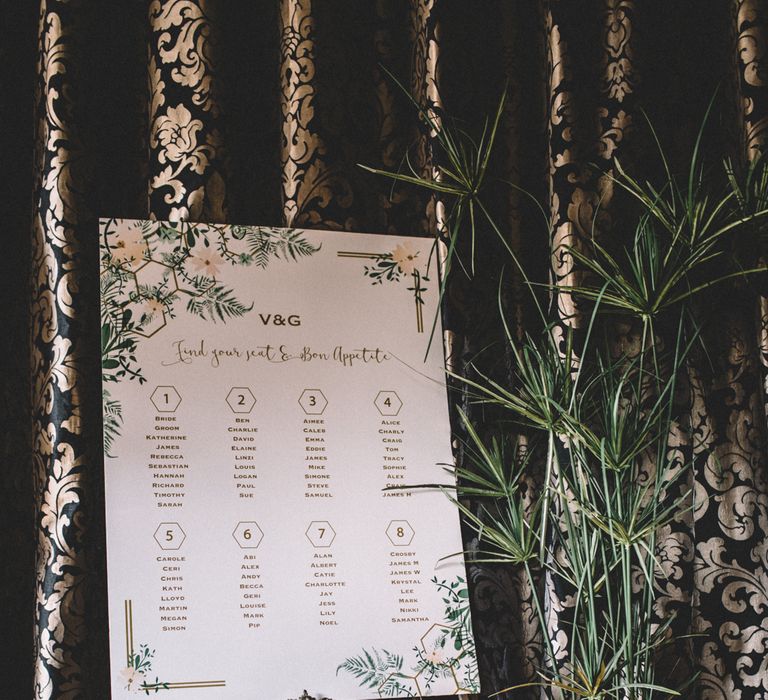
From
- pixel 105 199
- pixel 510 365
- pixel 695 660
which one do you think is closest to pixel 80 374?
pixel 105 199

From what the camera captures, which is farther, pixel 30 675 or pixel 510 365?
pixel 510 365

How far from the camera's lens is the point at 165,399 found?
1503mm

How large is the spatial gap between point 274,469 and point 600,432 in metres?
0.62

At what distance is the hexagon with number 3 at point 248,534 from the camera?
4.84 feet

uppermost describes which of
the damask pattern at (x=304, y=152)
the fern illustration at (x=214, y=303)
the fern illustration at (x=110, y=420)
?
the damask pattern at (x=304, y=152)

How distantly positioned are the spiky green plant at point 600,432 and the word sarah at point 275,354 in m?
0.18

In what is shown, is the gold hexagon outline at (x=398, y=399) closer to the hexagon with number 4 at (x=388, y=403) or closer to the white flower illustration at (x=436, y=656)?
the hexagon with number 4 at (x=388, y=403)

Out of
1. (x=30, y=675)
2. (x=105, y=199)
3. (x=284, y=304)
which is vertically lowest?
(x=30, y=675)

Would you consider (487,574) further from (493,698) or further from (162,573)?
(162,573)

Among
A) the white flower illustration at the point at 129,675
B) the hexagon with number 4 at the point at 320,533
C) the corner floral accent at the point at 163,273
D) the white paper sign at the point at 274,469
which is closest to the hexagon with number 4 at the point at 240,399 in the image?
the white paper sign at the point at 274,469

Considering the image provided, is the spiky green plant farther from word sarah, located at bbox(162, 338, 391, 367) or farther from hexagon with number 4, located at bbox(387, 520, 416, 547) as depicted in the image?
word sarah, located at bbox(162, 338, 391, 367)

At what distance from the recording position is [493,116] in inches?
69.9

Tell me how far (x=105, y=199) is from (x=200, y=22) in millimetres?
373

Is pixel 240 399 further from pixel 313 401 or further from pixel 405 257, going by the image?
pixel 405 257
